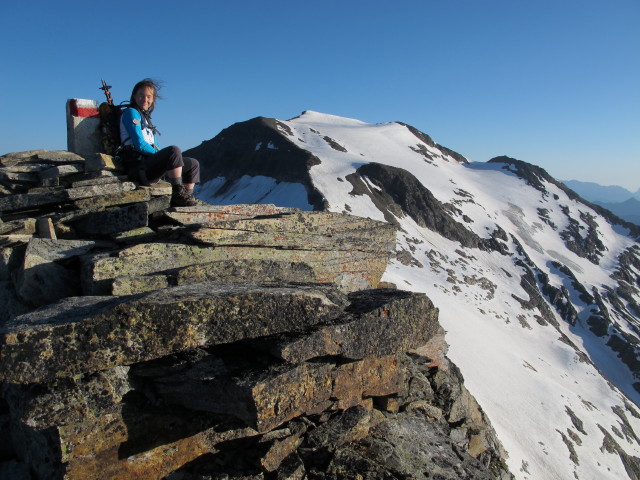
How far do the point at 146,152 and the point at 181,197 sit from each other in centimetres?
133

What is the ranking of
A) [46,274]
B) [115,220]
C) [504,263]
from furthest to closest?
[504,263]
[115,220]
[46,274]

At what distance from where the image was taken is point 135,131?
30.9ft

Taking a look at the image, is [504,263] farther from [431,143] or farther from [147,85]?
[147,85]

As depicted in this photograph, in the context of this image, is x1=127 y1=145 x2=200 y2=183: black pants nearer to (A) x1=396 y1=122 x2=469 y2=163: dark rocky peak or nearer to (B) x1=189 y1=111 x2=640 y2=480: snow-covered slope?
(B) x1=189 y1=111 x2=640 y2=480: snow-covered slope

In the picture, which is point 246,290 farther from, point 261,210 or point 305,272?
point 261,210

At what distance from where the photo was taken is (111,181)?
9125mm

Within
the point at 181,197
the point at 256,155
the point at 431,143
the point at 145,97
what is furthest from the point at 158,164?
the point at 431,143

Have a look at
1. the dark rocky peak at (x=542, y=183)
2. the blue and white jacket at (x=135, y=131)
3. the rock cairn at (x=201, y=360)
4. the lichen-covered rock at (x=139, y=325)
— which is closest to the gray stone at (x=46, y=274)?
the rock cairn at (x=201, y=360)

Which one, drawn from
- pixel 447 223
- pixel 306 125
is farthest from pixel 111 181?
pixel 306 125

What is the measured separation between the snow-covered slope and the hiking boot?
27.9 m

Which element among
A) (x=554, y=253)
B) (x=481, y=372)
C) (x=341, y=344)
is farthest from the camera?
(x=554, y=253)

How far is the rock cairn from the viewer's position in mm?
4582

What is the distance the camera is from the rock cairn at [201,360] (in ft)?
15.0

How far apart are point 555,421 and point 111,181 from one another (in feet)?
144
